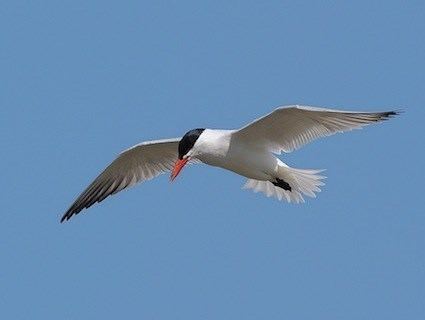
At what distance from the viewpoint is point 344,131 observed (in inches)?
488

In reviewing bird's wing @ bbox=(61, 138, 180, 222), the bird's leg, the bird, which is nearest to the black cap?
the bird

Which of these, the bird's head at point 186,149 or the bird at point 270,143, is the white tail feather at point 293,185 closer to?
the bird at point 270,143

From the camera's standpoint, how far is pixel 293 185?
44.6ft

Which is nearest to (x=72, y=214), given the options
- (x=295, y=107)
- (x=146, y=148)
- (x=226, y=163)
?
(x=146, y=148)

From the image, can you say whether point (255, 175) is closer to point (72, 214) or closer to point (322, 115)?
point (322, 115)

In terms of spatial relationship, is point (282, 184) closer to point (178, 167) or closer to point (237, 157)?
point (237, 157)

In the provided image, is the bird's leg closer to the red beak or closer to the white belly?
the white belly

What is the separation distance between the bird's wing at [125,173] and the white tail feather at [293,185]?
1.08 m

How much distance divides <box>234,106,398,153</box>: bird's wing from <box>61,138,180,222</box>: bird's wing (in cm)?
179

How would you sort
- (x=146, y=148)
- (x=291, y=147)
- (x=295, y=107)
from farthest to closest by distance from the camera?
(x=146, y=148) < (x=291, y=147) < (x=295, y=107)

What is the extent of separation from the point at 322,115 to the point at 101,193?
3.45 m

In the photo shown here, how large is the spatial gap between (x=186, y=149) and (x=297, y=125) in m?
1.29

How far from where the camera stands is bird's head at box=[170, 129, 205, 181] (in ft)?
42.3

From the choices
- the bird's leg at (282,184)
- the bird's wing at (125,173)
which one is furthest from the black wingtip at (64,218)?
the bird's leg at (282,184)
